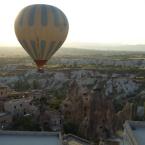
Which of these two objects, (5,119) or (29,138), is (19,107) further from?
(29,138)

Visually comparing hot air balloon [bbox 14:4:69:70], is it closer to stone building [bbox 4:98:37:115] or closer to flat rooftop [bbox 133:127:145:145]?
flat rooftop [bbox 133:127:145:145]

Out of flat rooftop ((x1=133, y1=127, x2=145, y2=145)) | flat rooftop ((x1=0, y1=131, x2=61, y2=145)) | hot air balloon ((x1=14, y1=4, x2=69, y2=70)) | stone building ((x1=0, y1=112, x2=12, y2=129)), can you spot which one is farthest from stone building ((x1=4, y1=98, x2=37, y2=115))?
flat rooftop ((x1=133, y1=127, x2=145, y2=145))

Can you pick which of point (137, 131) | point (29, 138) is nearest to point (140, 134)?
point (137, 131)

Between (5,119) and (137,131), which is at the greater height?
(137,131)

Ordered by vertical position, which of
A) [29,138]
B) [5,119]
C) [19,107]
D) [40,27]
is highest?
[40,27]

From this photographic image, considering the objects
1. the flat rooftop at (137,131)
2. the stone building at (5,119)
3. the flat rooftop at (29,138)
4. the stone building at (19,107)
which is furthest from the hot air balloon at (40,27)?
the stone building at (19,107)

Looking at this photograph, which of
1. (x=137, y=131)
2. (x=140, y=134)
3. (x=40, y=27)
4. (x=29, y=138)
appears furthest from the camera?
(x=40, y=27)

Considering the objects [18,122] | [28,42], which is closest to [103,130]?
[18,122]
